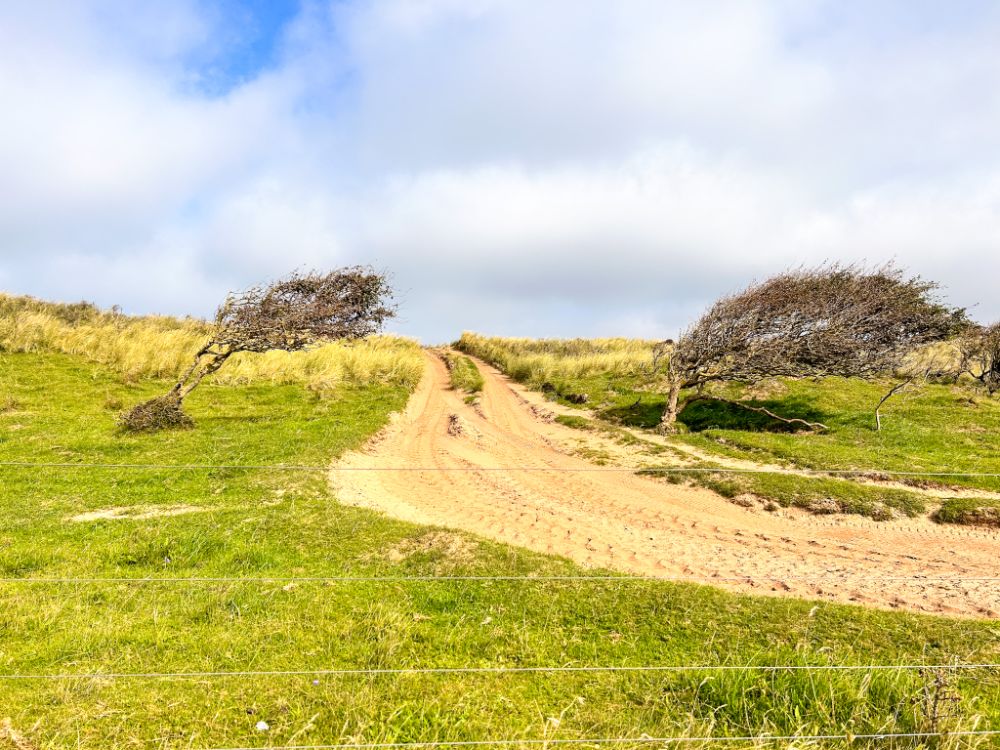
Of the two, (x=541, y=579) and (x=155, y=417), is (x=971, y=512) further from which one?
(x=155, y=417)

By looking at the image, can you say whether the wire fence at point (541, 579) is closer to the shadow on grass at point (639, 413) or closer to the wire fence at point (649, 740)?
the wire fence at point (649, 740)

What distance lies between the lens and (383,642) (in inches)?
235

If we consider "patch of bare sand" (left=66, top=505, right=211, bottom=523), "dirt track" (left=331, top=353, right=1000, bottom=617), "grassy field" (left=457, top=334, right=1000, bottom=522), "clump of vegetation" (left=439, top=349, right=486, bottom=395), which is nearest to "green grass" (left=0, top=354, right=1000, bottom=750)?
"patch of bare sand" (left=66, top=505, right=211, bottom=523)

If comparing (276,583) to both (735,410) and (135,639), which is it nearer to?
(135,639)

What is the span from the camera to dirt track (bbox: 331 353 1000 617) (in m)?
8.09

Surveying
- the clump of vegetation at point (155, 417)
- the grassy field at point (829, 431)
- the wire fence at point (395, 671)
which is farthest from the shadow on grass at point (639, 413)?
the wire fence at point (395, 671)

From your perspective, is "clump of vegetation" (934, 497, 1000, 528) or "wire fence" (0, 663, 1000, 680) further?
"clump of vegetation" (934, 497, 1000, 528)

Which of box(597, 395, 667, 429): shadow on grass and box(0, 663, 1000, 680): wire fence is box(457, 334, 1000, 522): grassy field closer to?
box(597, 395, 667, 429): shadow on grass

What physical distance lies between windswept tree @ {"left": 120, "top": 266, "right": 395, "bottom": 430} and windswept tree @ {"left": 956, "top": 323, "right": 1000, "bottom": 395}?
947 inches

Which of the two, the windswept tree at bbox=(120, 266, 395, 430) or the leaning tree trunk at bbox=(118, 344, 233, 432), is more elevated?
the windswept tree at bbox=(120, 266, 395, 430)

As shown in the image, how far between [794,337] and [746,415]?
362 centimetres

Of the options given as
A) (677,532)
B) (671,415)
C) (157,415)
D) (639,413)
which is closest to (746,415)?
(671,415)

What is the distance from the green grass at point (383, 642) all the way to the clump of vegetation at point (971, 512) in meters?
5.24

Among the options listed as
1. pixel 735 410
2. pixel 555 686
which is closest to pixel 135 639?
pixel 555 686
